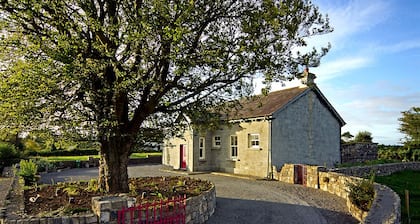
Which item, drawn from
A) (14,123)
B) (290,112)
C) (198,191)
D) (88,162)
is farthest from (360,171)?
(88,162)

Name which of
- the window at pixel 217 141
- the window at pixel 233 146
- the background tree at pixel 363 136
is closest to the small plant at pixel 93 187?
the window at pixel 233 146

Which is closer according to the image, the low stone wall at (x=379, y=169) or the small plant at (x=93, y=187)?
the small plant at (x=93, y=187)

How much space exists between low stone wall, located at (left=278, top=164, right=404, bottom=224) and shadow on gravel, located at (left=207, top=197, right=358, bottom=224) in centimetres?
101

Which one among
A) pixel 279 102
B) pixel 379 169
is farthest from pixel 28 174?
pixel 379 169

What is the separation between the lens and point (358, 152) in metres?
29.0

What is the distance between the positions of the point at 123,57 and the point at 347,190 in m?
10.0

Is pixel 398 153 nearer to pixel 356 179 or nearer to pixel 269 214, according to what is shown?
pixel 356 179

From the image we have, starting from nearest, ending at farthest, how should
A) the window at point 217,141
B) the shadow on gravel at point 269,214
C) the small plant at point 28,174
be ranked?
the shadow on gravel at point 269,214
the small plant at point 28,174
the window at point 217,141

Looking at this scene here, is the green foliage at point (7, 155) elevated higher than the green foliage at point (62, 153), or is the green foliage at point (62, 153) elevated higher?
the green foliage at point (7, 155)

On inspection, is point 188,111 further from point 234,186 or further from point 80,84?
point 234,186

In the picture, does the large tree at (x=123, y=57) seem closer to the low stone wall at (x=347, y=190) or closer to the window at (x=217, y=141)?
the low stone wall at (x=347, y=190)

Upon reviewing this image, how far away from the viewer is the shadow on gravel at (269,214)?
10.4 metres

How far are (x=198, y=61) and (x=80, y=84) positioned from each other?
364cm

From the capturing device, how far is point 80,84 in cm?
974
